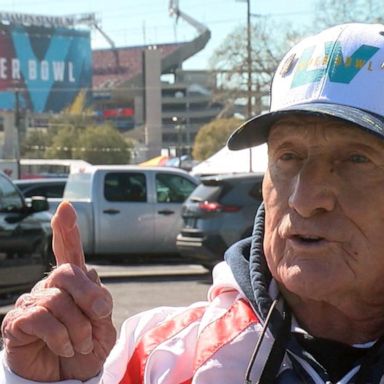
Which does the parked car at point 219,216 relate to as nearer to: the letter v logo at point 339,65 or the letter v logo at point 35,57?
the letter v logo at point 339,65

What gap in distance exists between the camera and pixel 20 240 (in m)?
9.07

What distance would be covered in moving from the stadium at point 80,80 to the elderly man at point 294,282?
300 feet

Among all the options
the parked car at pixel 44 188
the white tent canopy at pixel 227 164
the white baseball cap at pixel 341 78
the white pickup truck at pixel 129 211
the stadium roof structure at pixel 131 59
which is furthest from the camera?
the stadium roof structure at pixel 131 59

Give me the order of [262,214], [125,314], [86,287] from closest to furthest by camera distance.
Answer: [86,287], [262,214], [125,314]

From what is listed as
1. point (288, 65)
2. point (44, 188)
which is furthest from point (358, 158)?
point (44, 188)

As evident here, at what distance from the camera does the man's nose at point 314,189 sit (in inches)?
60.0

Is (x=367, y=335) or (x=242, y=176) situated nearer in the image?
(x=367, y=335)

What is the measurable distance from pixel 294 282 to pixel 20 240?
778 centimetres

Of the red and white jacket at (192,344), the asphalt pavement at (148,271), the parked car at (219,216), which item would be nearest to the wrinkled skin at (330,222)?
the red and white jacket at (192,344)

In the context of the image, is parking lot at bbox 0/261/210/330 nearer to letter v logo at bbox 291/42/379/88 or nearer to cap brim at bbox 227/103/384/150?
cap brim at bbox 227/103/384/150

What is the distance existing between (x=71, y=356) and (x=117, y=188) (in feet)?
42.4

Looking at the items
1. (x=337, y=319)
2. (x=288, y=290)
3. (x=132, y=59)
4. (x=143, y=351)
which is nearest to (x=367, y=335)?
(x=337, y=319)

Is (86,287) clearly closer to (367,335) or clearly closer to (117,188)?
(367,335)

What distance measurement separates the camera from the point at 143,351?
176cm
